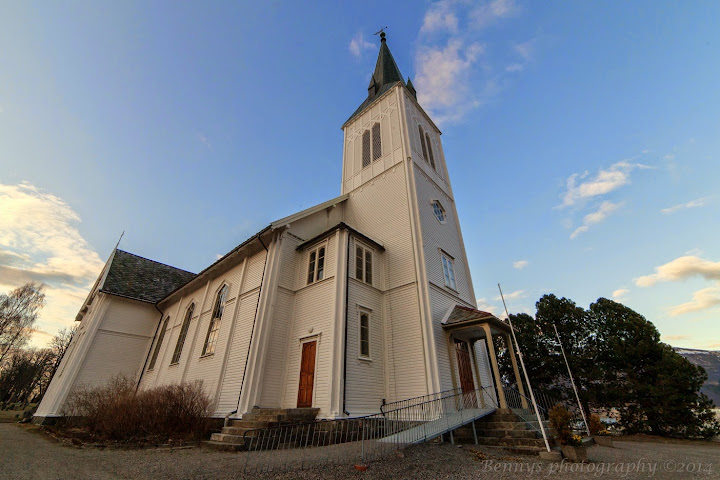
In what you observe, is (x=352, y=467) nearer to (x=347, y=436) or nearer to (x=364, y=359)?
(x=347, y=436)

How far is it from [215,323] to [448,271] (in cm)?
1191

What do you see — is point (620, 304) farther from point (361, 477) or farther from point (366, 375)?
point (361, 477)

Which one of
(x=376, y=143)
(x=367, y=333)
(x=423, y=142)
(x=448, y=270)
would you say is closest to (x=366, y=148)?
(x=376, y=143)

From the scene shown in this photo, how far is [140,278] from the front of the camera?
23234 millimetres

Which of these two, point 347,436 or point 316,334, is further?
point 316,334

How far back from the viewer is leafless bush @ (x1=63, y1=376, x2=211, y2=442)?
9.36 metres

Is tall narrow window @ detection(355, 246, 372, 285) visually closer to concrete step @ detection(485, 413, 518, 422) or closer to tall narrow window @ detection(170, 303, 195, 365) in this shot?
concrete step @ detection(485, 413, 518, 422)

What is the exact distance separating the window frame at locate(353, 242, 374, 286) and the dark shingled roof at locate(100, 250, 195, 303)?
14123mm

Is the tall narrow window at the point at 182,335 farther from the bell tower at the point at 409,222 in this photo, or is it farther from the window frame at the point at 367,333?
the window frame at the point at 367,333

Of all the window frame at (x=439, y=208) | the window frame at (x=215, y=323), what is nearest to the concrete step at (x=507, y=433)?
the window frame at (x=439, y=208)

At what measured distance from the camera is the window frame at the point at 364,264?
13.1m

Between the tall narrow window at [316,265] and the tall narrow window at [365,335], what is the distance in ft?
7.97

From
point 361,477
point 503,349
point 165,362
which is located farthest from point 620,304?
point 165,362

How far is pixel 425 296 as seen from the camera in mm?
12117
